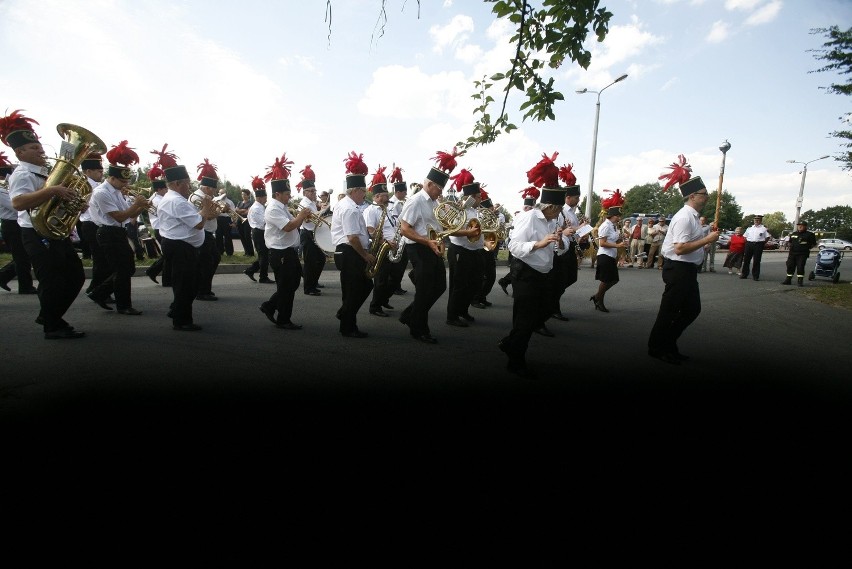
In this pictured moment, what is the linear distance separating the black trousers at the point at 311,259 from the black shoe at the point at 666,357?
233 inches

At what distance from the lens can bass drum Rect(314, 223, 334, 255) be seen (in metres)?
7.38

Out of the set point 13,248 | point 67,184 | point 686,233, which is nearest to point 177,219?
point 67,184

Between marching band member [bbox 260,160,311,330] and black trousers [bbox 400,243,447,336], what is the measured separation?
1519mm

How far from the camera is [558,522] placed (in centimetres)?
224

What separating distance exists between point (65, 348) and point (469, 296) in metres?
4.75

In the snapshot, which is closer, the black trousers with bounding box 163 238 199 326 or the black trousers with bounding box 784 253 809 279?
the black trousers with bounding box 163 238 199 326

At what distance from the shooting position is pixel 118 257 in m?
6.30

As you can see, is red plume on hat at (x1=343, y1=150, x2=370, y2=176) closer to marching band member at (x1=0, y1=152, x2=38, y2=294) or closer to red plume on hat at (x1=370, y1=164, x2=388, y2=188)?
red plume on hat at (x1=370, y1=164, x2=388, y2=188)

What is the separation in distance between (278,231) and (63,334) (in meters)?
2.58

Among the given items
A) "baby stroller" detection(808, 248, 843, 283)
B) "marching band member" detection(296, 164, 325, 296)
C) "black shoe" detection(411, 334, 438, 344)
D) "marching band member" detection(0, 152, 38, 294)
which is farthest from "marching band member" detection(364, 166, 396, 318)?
"baby stroller" detection(808, 248, 843, 283)

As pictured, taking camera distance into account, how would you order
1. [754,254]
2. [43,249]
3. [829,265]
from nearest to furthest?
[43,249], [829,265], [754,254]

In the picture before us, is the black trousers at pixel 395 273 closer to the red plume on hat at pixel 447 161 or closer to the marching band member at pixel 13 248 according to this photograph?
the red plume on hat at pixel 447 161

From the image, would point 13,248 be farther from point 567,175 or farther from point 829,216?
point 829,216

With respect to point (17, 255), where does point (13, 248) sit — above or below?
above
